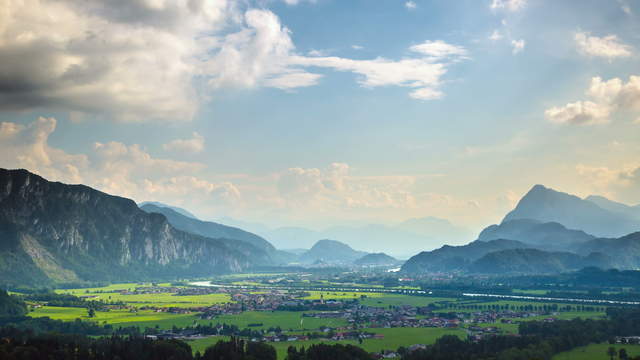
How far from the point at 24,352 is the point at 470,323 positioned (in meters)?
112

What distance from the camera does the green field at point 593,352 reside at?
112 m

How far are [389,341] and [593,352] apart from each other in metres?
42.9

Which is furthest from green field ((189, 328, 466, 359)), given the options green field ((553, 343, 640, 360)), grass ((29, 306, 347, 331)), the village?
green field ((553, 343, 640, 360))

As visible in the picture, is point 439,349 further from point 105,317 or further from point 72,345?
point 105,317

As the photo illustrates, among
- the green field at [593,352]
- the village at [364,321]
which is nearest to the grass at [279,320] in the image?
the village at [364,321]

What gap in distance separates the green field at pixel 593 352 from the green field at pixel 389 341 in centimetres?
2545

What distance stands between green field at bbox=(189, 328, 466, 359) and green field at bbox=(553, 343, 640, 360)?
25.5 meters

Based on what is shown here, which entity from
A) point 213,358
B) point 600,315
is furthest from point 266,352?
point 600,315

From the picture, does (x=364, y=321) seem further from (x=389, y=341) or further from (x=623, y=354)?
(x=623, y=354)

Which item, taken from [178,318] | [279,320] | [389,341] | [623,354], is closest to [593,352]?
[623,354]

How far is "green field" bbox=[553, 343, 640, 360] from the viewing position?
11231 centimetres

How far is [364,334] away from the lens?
14388 centimetres

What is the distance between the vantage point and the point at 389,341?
134750 millimetres

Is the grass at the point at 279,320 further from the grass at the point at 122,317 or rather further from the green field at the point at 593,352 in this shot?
the green field at the point at 593,352
